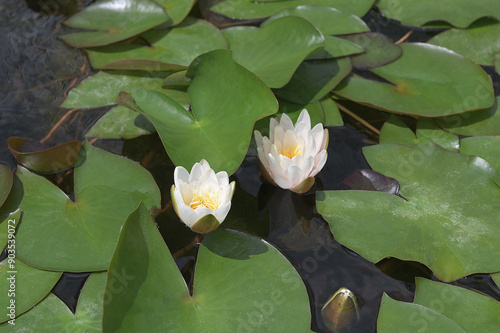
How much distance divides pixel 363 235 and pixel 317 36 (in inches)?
40.2

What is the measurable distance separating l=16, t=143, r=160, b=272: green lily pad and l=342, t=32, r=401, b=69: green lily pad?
4.29ft

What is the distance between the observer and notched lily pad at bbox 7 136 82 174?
191 cm

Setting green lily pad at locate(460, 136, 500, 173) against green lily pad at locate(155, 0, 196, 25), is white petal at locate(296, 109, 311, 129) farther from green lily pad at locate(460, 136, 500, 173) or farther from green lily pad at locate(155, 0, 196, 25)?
green lily pad at locate(155, 0, 196, 25)

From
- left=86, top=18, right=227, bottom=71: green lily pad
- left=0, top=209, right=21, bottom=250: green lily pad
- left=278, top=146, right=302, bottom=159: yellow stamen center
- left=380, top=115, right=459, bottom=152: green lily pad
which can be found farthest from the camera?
left=86, top=18, right=227, bottom=71: green lily pad

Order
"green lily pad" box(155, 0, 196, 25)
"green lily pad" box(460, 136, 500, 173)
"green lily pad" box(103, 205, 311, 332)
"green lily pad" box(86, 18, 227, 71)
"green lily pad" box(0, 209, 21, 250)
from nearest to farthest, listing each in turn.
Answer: "green lily pad" box(103, 205, 311, 332) < "green lily pad" box(0, 209, 21, 250) < "green lily pad" box(460, 136, 500, 173) < "green lily pad" box(86, 18, 227, 71) < "green lily pad" box(155, 0, 196, 25)

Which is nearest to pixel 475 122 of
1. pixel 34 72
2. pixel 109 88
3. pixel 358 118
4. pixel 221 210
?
pixel 358 118

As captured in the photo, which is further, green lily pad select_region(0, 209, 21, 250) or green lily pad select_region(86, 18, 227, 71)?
green lily pad select_region(86, 18, 227, 71)

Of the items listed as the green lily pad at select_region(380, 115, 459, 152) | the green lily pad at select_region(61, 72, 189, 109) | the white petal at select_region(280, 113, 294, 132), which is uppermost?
the white petal at select_region(280, 113, 294, 132)

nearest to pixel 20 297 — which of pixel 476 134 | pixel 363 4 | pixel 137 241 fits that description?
pixel 137 241

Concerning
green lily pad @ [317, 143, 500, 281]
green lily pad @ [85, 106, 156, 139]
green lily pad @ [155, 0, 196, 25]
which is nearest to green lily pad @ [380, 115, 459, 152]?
green lily pad @ [317, 143, 500, 281]

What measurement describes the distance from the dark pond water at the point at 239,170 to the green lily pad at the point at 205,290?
113mm

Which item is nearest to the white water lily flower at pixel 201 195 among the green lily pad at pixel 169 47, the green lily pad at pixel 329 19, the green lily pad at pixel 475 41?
the green lily pad at pixel 169 47

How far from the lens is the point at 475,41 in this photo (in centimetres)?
268

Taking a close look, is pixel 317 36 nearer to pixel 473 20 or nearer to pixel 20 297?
pixel 473 20
